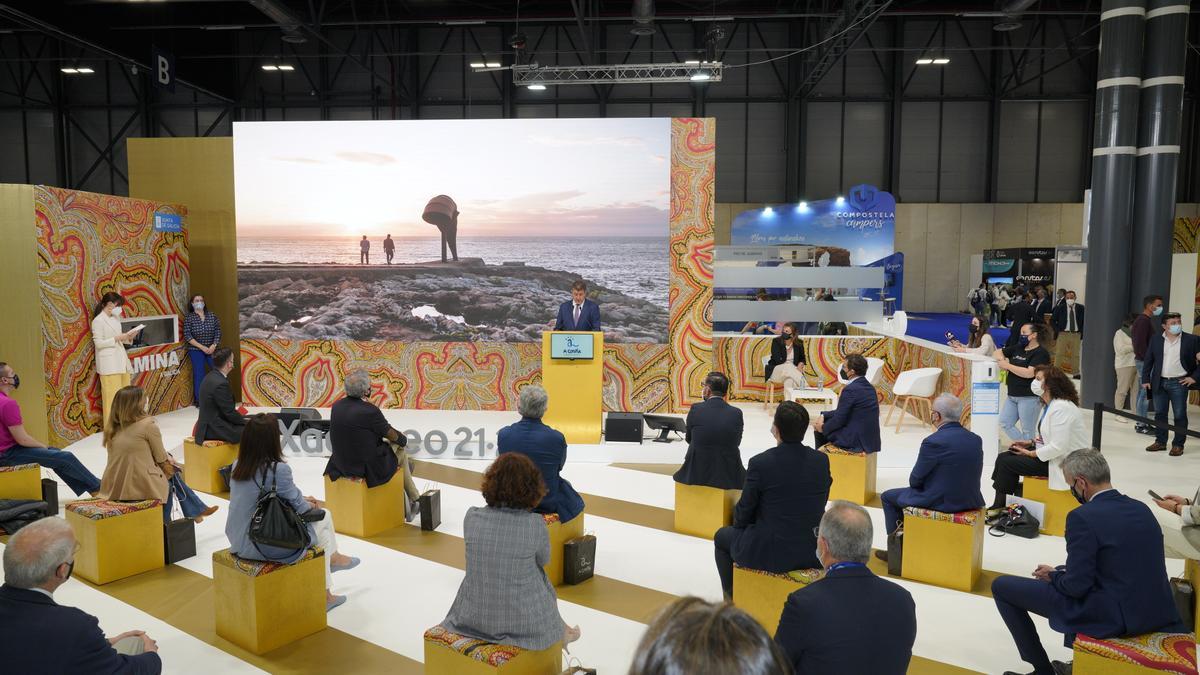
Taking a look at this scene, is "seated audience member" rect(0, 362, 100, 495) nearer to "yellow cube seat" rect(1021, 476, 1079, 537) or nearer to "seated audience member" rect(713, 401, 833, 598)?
"seated audience member" rect(713, 401, 833, 598)

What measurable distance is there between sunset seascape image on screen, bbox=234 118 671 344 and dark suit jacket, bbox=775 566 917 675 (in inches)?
296

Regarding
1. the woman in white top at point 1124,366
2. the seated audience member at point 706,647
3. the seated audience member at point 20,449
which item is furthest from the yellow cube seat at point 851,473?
the seated audience member at point 20,449

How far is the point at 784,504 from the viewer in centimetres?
369

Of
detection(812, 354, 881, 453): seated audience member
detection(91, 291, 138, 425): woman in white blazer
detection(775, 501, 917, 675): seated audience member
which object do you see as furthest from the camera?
detection(91, 291, 138, 425): woman in white blazer

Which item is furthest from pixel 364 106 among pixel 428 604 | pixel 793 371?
pixel 428 604

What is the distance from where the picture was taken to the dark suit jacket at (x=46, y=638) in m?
2.28

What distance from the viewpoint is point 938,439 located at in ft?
15.0

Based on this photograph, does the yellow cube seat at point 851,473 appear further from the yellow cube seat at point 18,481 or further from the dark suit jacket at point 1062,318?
the dark suit jacket at point 1062,318

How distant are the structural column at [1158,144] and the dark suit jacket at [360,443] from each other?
903 centimetres

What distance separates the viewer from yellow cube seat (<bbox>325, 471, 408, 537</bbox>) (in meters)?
5.47

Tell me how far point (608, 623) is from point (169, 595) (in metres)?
2.55

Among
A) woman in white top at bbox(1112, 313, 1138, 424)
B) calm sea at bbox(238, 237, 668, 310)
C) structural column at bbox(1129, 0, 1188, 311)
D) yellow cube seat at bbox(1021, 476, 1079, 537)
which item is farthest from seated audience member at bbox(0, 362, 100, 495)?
structural column at bbox(1129, 0, 1188, 311)

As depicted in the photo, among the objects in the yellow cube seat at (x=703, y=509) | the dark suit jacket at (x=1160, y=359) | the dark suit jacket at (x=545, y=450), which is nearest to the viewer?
the dark suit jacket at (x=545, y=450)

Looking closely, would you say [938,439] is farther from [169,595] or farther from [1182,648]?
[169,595]
